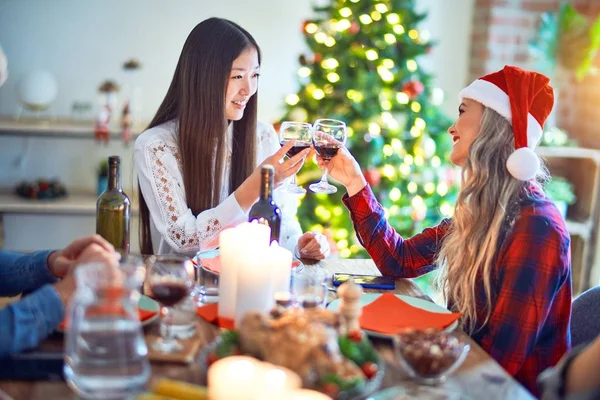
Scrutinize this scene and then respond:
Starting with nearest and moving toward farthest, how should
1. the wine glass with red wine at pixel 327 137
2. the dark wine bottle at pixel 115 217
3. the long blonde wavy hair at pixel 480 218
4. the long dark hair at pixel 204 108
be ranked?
the long blonde wavy hair at pixel 480 218 → the dark wine bottle at pixel 115 217 → the wine glass with red wine at pixel 327 137 → the long dark hair at pixel 204 108

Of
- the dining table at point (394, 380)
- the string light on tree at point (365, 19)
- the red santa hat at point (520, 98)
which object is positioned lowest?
the dining table at point (394, 380)

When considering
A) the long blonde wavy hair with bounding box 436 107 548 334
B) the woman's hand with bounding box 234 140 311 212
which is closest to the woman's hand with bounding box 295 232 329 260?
the woman's hand with bounding box 234 140 311 212

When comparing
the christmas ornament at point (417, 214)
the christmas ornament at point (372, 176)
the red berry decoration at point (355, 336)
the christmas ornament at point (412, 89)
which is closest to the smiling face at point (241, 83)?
the red berry decoration at point (355, 336)

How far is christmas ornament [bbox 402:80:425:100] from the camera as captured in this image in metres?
3.85

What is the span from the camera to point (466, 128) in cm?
196

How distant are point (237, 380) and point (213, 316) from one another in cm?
51

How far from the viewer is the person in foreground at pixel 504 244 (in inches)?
64.4

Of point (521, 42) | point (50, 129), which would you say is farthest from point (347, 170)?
point (521, 42)

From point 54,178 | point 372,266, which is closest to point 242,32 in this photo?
point 372,266

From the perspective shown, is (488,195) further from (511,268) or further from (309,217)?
(309,217)

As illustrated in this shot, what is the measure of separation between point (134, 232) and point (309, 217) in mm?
1109

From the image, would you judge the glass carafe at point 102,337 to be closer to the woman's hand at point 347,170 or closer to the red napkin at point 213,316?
the red napkin at point 213,316

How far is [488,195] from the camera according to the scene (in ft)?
6.07

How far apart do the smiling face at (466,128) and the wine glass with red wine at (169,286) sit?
2.91 feet
